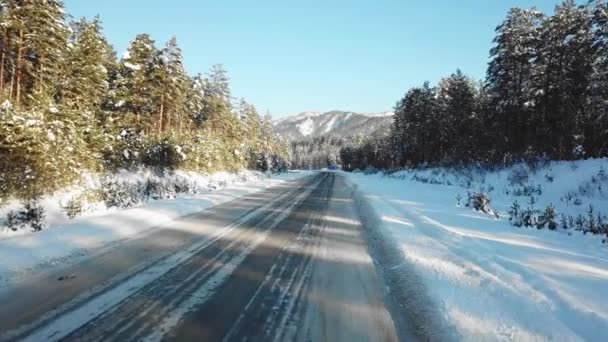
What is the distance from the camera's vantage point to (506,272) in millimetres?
6375

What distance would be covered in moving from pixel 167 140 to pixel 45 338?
25143mm

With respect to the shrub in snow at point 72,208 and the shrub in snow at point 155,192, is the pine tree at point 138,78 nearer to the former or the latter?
the shrub in snow at point 155,192

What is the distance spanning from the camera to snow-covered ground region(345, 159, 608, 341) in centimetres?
443

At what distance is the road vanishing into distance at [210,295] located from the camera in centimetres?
411

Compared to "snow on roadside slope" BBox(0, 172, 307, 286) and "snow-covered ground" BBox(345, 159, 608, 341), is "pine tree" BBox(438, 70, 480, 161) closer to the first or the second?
"snow-covered ground" BBox(345, 159, 608, 341)

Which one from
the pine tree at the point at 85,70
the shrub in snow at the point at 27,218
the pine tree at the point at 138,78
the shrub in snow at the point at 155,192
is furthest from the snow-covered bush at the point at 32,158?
the pine tree at the point at 138,78

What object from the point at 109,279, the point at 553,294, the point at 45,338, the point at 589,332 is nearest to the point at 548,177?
the point at 553,294

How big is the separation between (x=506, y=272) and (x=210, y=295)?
176 inches

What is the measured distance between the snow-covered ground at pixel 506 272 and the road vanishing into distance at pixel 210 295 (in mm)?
826

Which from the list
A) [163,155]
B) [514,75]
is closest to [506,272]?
[163,155]

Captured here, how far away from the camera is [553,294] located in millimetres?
5340

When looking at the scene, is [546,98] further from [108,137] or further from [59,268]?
[59,268]

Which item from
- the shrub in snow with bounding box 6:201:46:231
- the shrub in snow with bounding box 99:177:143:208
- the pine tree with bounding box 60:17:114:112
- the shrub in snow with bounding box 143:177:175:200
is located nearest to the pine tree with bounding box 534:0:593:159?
the shrub in snow with bounding box 143:177:175:200

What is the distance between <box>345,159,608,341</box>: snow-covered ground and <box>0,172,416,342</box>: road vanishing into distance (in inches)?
32.5
